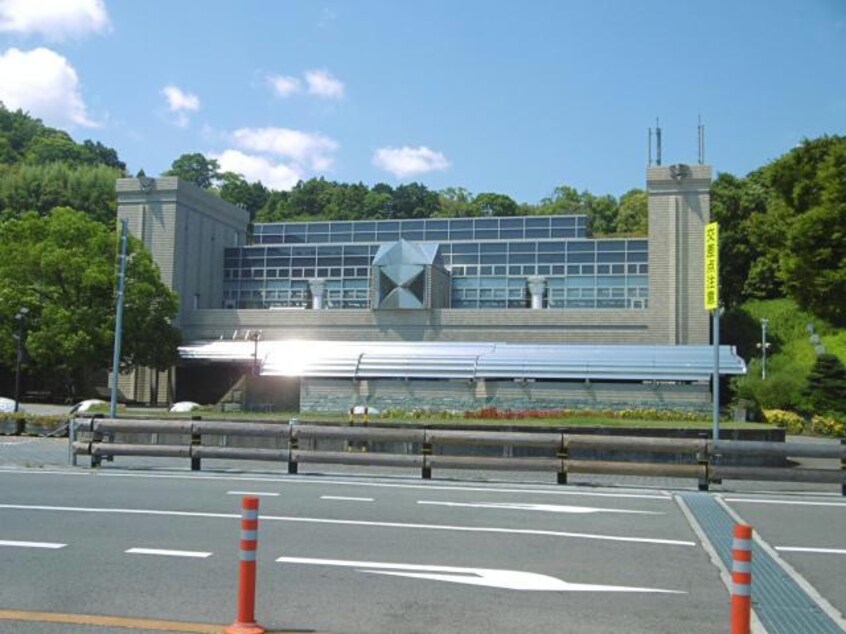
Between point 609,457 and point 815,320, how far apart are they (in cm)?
4939

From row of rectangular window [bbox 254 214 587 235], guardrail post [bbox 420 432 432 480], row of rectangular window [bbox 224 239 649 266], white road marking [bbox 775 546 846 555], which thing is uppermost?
row of rectangular window [bbox 254 214 587 235]

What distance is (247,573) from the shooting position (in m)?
6.39

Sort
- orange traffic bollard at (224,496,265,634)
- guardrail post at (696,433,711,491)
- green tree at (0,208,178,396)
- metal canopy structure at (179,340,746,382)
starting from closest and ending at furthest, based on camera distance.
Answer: orange traffic bollard at (224,496,265,634), guardrail post at (696,433,711,491), metal canopy structure at (179,340,746,382), green tree at (0,208,178,396)

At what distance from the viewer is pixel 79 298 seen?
175 ft

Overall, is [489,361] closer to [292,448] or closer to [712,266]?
[712,266]

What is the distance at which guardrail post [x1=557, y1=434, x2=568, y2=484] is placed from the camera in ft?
55.2

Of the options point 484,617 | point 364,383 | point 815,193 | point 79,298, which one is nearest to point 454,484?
point 484,617

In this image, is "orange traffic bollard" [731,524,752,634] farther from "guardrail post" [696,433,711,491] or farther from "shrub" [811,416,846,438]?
"shrub" [811,416,846,438]

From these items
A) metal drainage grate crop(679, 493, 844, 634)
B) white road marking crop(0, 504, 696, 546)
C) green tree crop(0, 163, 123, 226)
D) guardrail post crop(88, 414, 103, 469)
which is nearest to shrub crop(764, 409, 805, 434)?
guardrail post crop(88, 414, 103, 469)

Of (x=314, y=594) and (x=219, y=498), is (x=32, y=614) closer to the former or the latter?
(x=314, y=594)

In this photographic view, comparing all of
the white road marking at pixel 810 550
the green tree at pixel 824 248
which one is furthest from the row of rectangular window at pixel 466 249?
the white road marking at pixel 810 550

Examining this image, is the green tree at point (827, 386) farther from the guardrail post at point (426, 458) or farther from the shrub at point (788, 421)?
the guardrail post at point (426, 458)

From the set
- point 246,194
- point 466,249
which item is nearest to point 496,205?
point 246,194

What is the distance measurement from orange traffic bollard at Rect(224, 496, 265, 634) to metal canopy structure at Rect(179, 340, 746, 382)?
1552 inches
